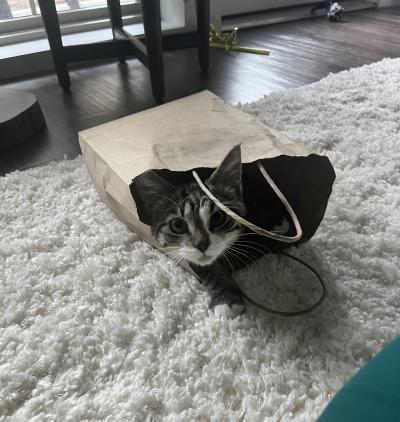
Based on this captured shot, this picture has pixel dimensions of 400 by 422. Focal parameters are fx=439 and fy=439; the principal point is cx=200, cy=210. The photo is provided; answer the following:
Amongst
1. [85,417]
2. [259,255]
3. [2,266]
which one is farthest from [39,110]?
[85,417]

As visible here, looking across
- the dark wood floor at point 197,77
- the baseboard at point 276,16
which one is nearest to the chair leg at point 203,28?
the dark wood floor at point 197,77

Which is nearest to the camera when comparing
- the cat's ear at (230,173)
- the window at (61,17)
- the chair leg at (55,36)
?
the cat's ear at (230,173)

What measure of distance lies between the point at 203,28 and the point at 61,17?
930 mm

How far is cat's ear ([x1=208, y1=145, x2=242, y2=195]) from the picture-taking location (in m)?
0.81

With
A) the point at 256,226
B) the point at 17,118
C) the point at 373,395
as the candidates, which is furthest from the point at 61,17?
the point at 373,395

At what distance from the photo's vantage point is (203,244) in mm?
782

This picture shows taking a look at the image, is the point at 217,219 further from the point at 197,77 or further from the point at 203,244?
the point at 197,77

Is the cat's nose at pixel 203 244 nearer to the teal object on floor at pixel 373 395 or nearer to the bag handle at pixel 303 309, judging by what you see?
the bag handle at pixel 303 309

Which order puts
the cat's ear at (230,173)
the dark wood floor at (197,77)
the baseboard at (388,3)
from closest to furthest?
the cat's ear at (230,173)
the dark wood floor at (197,77)
the baseboard at (388,3)

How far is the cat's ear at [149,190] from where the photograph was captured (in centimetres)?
82

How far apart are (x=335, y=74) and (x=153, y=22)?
0.85m

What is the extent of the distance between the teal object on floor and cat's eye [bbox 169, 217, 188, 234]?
420 millimetres

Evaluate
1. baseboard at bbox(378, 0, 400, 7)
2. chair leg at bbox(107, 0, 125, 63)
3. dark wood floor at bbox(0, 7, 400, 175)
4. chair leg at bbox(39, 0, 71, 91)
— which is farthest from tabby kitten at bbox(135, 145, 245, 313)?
baseboard at bbox(378, 0, 400, 7)

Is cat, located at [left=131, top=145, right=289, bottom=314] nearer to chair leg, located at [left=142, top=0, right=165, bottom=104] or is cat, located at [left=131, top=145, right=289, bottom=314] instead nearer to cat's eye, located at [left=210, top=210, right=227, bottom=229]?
cat's eye, located at [left=210, top=210, right=227, bottom=229]
